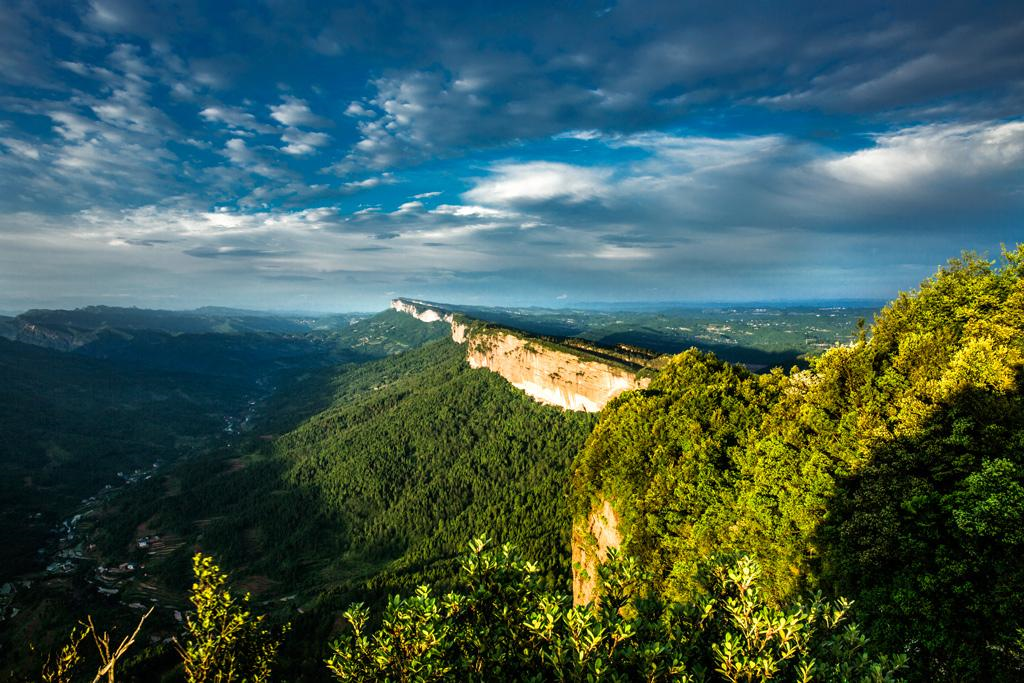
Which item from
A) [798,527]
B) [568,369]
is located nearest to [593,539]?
[798,527]

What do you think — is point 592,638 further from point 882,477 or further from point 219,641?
point 882,477

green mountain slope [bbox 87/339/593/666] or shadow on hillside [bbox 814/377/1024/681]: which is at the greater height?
shadow on hillside [bbox 814/377/1024/681]

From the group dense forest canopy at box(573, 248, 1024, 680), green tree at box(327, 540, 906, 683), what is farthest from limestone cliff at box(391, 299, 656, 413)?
green tree at box(327, 540, 906, 683)

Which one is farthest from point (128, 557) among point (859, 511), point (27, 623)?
point (859, 511)

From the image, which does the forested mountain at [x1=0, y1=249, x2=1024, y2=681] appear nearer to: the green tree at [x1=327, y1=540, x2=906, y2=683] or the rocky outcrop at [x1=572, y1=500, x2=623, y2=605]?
the green tree at [x1=327, y1=540, x2=906, y2=683]

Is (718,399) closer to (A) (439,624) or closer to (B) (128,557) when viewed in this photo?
(A) (439,624)

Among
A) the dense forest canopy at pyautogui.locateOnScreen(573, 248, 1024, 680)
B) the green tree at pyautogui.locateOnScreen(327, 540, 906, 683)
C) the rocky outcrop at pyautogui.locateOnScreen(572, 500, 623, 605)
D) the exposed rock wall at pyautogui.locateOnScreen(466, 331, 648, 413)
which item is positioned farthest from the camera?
the exposed rock wall at pyautogui.locateOnScreen(466, 331, 648, 413)

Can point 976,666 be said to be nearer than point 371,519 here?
Yes
